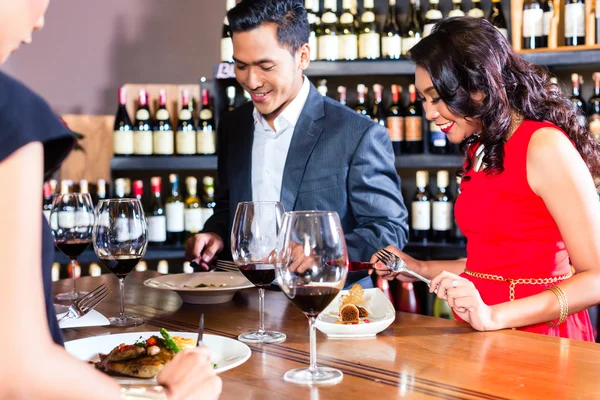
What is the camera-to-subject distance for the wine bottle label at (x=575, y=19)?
3086mm

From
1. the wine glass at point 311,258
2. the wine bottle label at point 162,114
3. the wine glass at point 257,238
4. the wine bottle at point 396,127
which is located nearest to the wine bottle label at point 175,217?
the wine bottle label at point 162,114

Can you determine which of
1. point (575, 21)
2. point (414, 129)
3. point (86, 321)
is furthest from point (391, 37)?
point (86, 321)

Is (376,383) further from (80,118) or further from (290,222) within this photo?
(80,118)

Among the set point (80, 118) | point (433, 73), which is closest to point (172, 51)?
point (80, 118)

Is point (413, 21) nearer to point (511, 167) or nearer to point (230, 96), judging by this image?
point (230, 96)

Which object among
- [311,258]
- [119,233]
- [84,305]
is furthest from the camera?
[84,305]

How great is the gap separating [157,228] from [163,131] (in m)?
0.47

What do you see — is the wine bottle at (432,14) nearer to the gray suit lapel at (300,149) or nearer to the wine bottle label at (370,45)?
the wine bottle label at (370,45)

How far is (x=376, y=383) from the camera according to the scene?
103 centimetres

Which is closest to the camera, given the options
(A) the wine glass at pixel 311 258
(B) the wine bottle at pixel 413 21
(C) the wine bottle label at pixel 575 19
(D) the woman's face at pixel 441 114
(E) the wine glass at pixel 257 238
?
(A) the wine glass at pixel 311 258

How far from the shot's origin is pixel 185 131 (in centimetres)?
344

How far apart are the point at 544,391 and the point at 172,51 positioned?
3502 mm

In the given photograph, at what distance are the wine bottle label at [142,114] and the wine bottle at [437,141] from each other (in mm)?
1421

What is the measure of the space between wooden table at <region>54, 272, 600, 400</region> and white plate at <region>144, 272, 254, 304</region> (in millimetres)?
85
